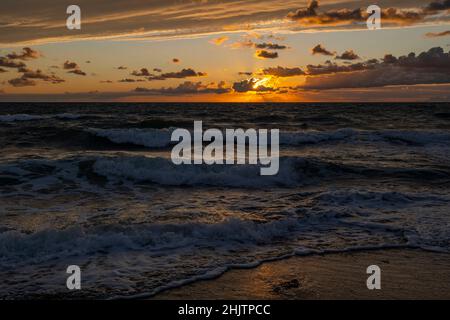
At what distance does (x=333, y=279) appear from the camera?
6.74 metres

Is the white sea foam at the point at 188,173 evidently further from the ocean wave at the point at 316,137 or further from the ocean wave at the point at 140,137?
the ocean wave at the point at 316,137

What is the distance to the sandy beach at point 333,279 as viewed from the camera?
621cm

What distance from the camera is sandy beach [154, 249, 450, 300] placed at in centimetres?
621

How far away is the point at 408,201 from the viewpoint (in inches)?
472

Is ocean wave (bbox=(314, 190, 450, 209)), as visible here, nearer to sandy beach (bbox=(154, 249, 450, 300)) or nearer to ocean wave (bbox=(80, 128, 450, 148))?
sandy beach (bbox=(154, 249, 450, 300))

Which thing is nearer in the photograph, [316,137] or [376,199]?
[376,199]

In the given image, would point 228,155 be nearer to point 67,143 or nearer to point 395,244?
point 67,143

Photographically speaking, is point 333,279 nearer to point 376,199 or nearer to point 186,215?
point 186,215

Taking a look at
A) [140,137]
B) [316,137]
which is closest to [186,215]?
[140,137]

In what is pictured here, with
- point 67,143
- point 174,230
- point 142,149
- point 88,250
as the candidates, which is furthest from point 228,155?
point 88,250

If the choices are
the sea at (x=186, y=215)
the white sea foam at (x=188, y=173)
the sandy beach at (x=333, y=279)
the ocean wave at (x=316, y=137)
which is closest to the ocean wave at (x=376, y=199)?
the sea at (x=186, y=215)
